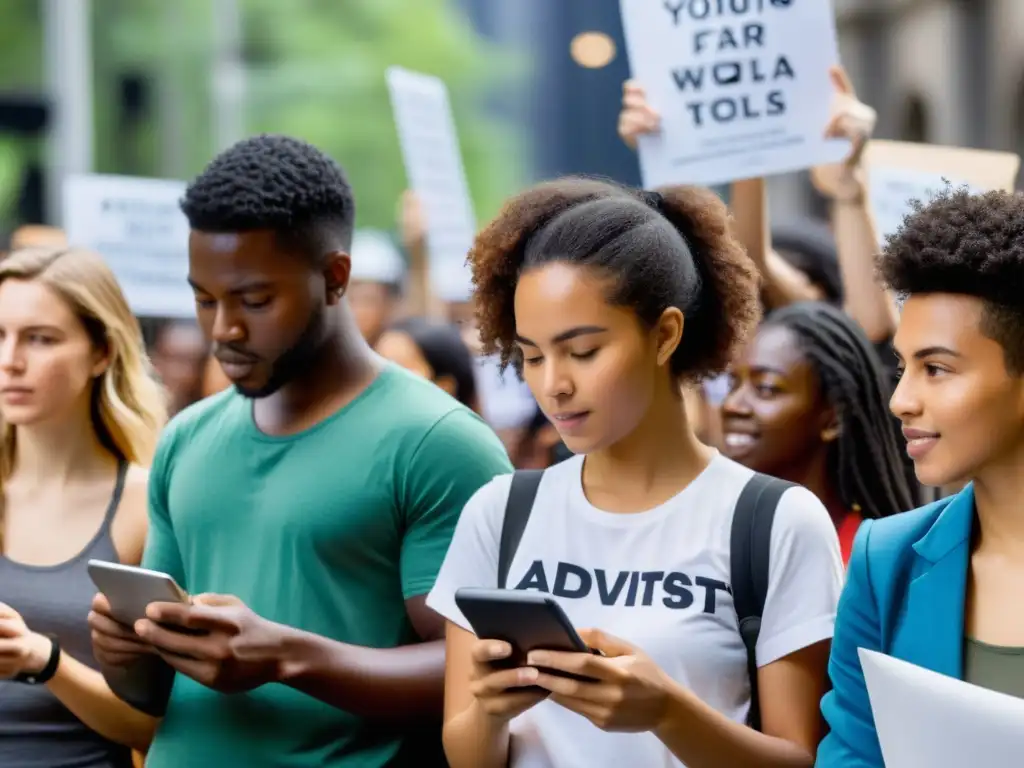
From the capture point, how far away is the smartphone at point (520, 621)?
265cm

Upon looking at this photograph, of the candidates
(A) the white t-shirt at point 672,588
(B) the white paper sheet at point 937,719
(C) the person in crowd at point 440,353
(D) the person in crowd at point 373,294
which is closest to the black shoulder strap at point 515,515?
(A) the white t-shirt at point 672,588

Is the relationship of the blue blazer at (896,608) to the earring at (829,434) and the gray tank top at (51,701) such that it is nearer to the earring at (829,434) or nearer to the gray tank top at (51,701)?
the earring at (829,434)

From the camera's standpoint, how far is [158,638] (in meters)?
3.28

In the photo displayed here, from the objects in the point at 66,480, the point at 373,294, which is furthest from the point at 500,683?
the point at 373,294

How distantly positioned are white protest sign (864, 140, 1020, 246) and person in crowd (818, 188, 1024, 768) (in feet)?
8.23

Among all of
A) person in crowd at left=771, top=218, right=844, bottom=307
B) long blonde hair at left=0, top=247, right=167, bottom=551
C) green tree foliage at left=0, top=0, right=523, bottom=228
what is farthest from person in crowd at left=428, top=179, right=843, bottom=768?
green tree foliage at left=0, top=0, right=523, bottom=228

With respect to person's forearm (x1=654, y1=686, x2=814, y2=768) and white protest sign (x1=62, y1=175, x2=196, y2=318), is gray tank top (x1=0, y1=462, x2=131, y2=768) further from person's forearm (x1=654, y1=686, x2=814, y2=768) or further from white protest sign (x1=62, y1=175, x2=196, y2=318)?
white protest sign (x1=62, y1=175, x2=196, y2=318)

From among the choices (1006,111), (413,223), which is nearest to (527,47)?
(1006,111)

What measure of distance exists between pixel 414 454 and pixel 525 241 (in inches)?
22.0

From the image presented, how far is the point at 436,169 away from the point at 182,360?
1.94 meters

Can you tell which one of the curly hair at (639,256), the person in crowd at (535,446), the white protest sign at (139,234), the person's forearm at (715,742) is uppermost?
the curly hair at (639,256)

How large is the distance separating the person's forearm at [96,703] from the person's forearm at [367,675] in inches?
24.2

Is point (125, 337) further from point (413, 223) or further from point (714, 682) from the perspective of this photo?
point (413, 223)

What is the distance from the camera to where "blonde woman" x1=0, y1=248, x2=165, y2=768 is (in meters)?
3.96
